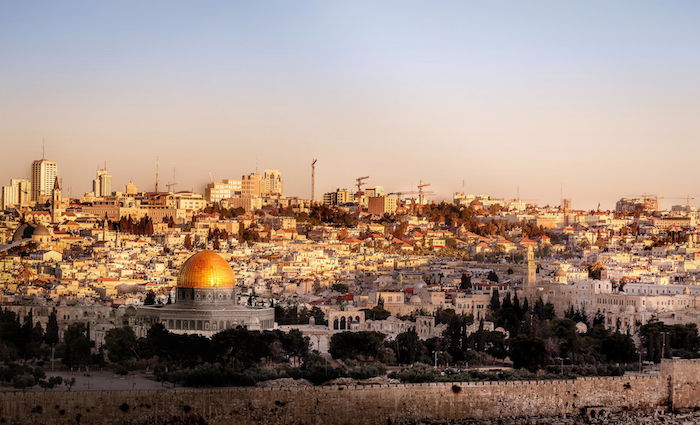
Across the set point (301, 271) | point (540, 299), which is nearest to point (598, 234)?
point (301, 271)

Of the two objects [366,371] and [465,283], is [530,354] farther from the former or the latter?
[465,283]

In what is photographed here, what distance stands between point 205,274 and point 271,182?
91.6m

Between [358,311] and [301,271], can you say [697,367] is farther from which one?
[301,271]

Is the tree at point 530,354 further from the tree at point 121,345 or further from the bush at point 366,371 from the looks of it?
the tree at point 121,345

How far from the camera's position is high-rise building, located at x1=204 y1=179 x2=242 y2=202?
12838cm

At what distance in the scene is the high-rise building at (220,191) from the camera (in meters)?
128

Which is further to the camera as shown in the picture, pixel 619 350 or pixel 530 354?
pixel 619 350

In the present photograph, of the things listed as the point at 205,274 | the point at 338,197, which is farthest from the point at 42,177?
the point at 205,274

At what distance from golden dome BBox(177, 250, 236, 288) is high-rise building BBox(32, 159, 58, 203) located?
75.4 meters

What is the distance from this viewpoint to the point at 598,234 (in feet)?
367

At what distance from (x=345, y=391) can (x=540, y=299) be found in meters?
25.7

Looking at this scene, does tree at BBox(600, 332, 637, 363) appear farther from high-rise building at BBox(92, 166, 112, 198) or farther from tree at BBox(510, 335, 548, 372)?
high-rise building at BBox(92, 166, 112, 198)

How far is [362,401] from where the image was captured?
38.2m

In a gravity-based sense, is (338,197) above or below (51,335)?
above
